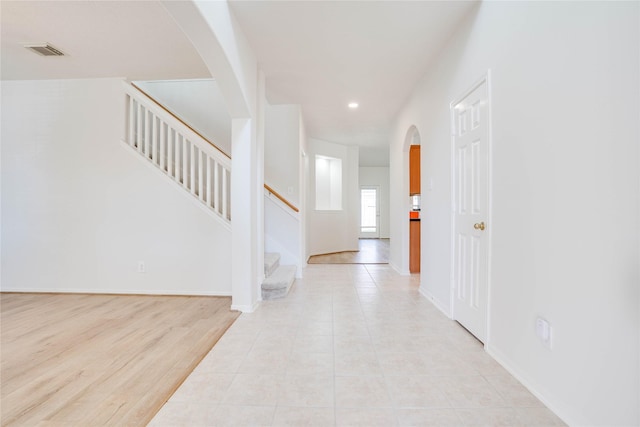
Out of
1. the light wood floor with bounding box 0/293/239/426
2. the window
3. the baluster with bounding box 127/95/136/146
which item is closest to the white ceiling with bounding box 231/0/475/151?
the baluster with bounding box 127/95/136/146

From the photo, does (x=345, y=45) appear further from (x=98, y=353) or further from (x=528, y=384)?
(x=98, y=353)

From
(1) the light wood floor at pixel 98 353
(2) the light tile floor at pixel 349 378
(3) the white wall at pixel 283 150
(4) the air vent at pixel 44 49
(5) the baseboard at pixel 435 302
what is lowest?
(1) the light wood floor at pixel 98 353

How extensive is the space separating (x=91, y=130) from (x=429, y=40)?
3.84 meters

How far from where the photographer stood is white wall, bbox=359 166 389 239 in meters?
10.5

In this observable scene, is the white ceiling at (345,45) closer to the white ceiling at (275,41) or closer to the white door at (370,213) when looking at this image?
the white ceiling at (275,41)

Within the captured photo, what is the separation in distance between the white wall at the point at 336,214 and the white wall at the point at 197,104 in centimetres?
215

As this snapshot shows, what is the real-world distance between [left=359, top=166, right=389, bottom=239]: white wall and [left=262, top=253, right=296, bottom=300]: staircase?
7020mm

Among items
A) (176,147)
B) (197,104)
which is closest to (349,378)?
(176,147)

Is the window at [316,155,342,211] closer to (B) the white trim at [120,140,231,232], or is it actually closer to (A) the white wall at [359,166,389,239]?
(A) the white wall at [359,166,389,239]

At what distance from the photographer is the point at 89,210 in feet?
11.3

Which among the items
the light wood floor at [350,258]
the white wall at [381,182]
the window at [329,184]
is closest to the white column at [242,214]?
the light wood floor at [350,258]

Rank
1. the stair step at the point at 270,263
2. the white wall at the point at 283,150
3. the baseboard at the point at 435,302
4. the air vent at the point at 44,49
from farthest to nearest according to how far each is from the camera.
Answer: the white wall at the point at 283,150 → the stair step at the point at 270,263 → the air vent at the point at 44,49 → the baseboard at the point at 435,302

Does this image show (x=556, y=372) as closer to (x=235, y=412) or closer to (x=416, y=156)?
(x=235, y=412)

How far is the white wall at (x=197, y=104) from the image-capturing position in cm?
448
